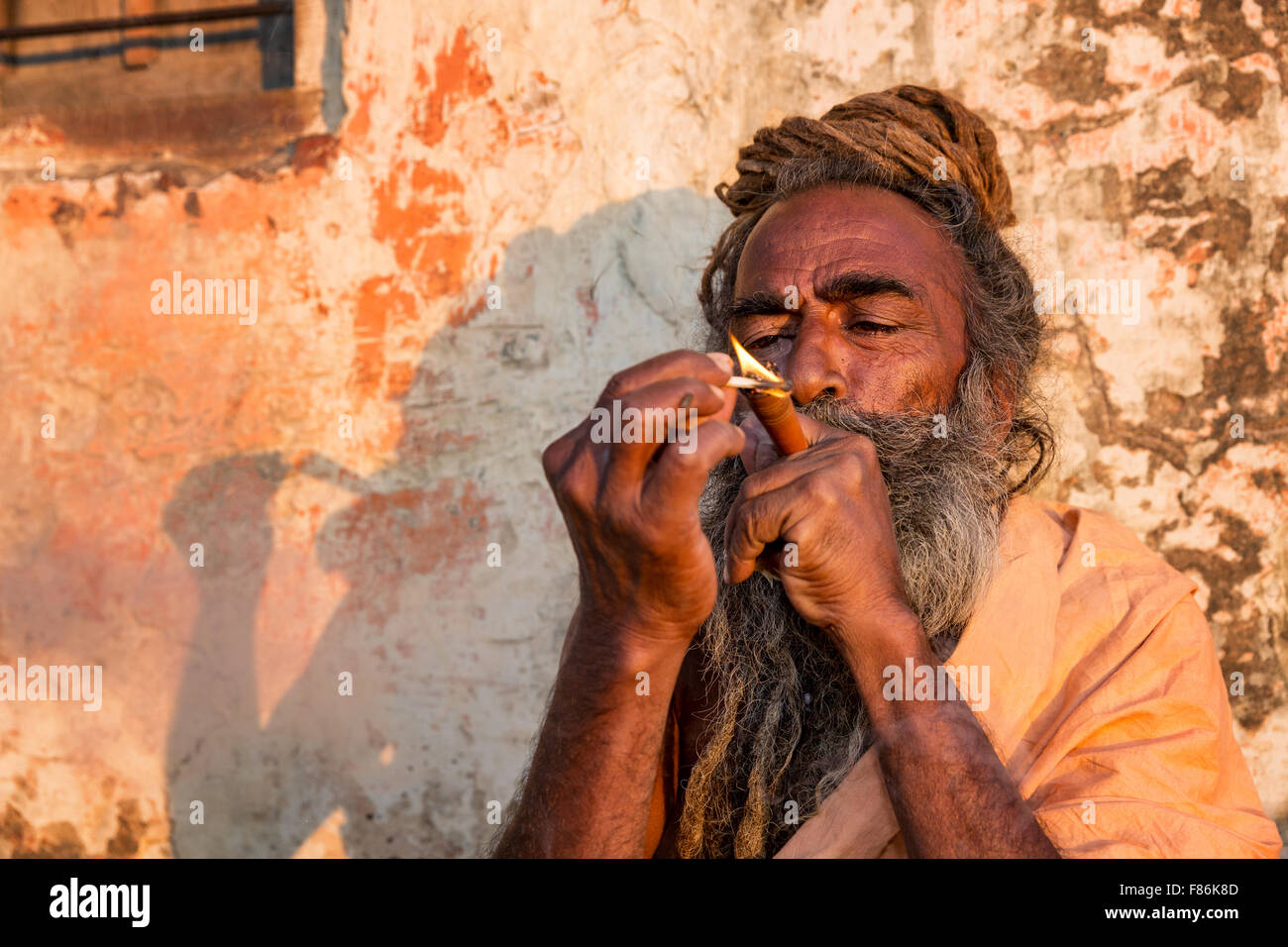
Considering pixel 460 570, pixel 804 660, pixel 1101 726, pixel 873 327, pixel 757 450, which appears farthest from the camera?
pixel 460 570

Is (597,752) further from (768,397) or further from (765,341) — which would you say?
(765,341)

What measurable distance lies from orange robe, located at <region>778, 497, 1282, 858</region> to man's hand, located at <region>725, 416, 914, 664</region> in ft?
0.78

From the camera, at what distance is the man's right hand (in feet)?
4.34

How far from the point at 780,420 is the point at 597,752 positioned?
576mm

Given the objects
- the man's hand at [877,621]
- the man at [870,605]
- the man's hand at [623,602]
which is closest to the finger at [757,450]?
the man at [870,605]

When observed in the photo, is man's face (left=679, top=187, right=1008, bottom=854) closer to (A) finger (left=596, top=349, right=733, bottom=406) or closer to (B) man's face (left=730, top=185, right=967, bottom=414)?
(B) man's face (left=730, top=185, right=967, bottom=414)

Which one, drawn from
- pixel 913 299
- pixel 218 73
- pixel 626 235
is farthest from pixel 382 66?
pixel 913 299

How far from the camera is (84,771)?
326 centimetres

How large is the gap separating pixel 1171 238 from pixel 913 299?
1162 millimetres

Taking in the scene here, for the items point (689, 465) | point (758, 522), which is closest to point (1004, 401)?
point (758, 522)

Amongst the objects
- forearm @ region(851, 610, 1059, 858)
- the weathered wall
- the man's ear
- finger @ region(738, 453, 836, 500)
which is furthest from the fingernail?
the weathered wall

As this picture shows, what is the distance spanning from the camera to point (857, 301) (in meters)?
2.13

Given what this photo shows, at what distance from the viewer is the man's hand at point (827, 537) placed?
5.05ft
